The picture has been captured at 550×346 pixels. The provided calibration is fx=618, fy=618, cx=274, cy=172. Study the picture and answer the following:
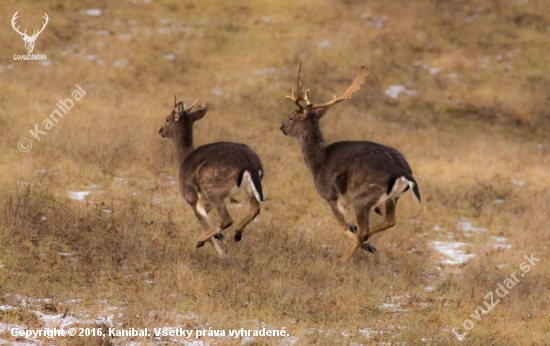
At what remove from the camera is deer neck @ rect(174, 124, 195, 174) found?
9586 mm

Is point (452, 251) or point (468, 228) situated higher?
point (452, 251)

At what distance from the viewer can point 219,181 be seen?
8.48 meters

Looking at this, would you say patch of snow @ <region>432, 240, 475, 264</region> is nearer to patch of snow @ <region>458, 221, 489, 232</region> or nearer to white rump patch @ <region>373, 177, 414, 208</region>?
patch of snow @ <region>458, 221, 489, 232</region>

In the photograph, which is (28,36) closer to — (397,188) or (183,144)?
(183,144)

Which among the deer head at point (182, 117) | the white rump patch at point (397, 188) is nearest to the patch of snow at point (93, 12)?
the deer head at point (182, 117)

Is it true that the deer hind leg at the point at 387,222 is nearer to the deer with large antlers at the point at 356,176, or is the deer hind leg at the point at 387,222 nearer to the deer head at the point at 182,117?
the deer with large antlers at the point at 356,176

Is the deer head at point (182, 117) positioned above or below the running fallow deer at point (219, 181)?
above

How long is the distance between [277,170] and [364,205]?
480 cm

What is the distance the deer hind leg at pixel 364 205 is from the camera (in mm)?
8586

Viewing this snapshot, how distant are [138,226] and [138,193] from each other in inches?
73.3

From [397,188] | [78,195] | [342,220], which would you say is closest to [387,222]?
[342,220]

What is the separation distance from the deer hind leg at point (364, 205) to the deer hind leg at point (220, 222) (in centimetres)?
182

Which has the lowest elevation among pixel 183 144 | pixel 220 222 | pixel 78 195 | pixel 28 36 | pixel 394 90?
pixel 394 90

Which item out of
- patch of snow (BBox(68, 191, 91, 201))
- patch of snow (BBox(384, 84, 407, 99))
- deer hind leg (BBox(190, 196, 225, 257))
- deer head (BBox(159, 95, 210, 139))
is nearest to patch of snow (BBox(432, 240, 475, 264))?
deer hind leg (BBox(190, 196, 225, 257))
